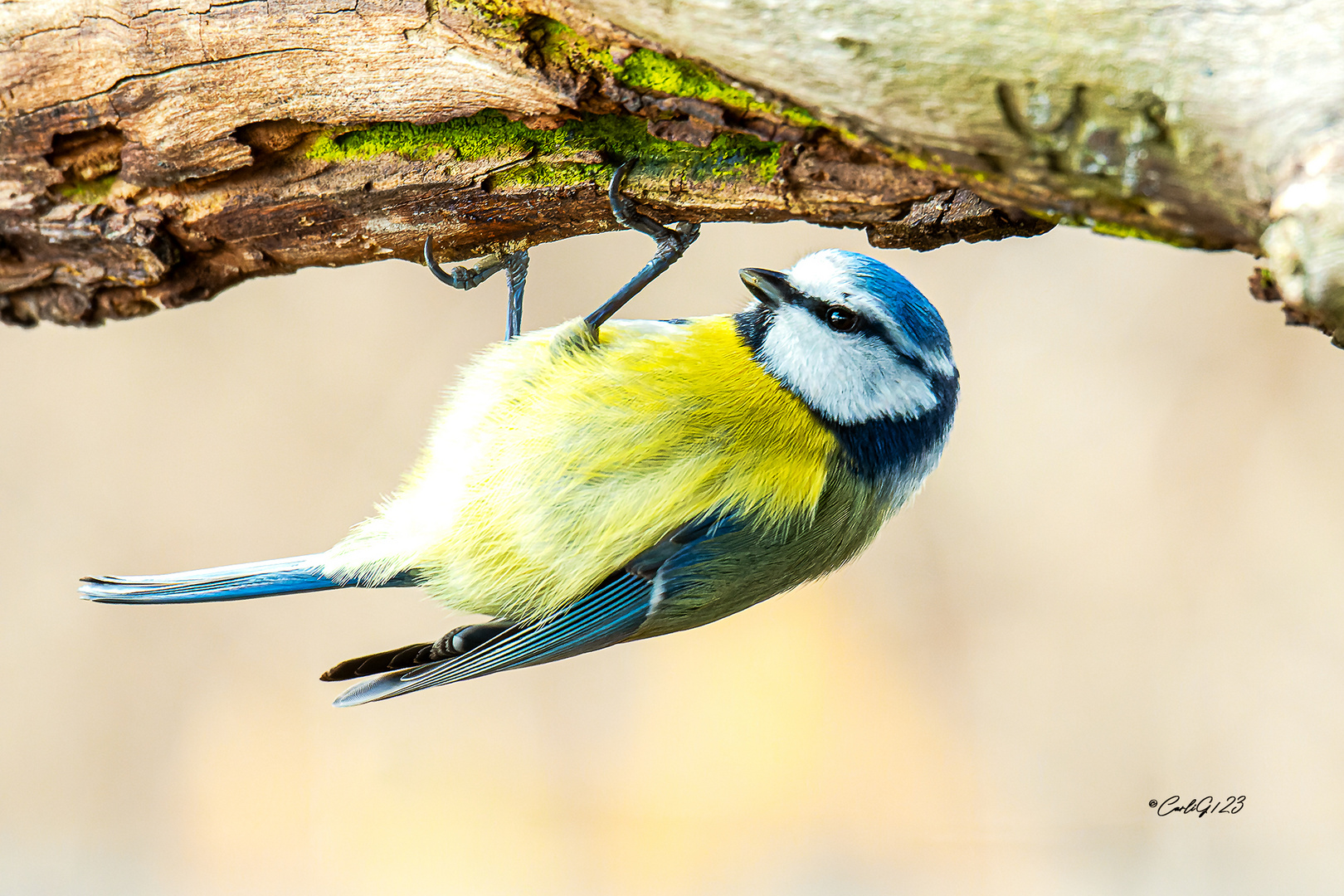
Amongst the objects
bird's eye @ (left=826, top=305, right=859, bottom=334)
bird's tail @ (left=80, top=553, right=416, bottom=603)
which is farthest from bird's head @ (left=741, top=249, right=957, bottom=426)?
bird's tail @ (left=80, top=553, right=416, bottom=603)

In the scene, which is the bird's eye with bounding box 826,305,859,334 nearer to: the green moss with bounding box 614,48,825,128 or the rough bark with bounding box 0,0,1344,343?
the rough bark with bounding box 0,0,1344,343

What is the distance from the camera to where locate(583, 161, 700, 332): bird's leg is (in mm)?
1574

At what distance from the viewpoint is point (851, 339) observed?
1665mm

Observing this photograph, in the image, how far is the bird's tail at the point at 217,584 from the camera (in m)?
1.83

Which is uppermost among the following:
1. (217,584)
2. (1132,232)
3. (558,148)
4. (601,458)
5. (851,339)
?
(1132,232)

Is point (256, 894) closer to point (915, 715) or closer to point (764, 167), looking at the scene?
point (915, 715)

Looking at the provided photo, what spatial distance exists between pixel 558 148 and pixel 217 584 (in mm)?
1003

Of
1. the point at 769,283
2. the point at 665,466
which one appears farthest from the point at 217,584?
the point at 769,283

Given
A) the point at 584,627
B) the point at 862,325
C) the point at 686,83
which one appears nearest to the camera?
the point at 686,83

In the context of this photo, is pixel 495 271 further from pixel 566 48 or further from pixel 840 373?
pixel 840 373

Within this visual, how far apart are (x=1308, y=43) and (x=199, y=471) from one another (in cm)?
318

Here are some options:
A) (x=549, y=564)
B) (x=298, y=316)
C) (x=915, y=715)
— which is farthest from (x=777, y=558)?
(x=298, y=316)

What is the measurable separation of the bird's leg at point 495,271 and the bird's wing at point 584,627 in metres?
0.61

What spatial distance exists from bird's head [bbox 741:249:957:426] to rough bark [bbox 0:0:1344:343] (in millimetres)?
115
